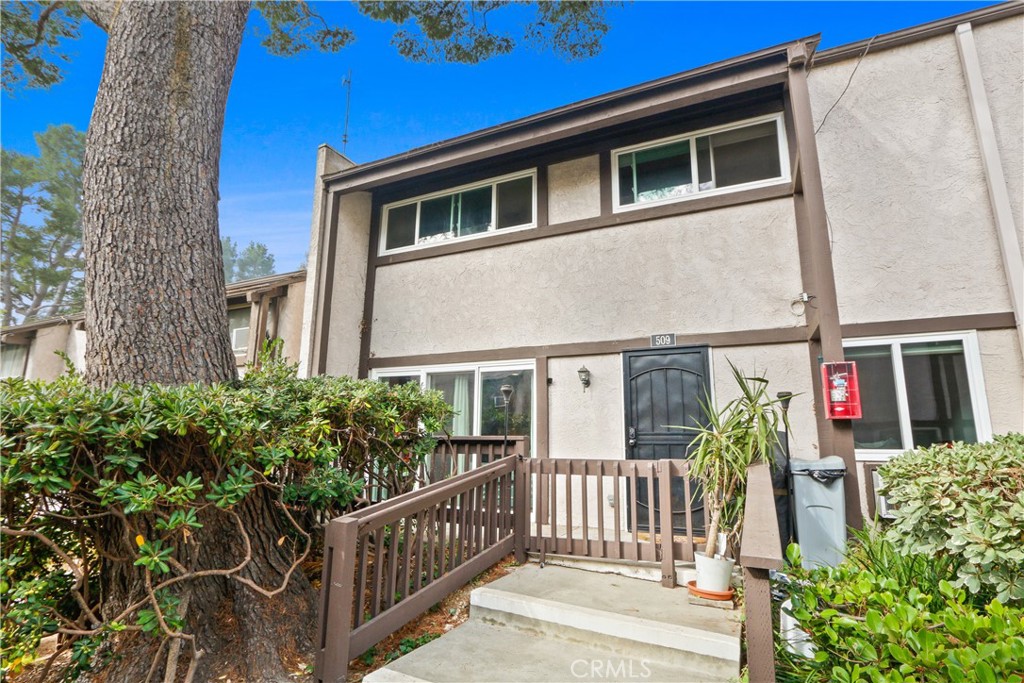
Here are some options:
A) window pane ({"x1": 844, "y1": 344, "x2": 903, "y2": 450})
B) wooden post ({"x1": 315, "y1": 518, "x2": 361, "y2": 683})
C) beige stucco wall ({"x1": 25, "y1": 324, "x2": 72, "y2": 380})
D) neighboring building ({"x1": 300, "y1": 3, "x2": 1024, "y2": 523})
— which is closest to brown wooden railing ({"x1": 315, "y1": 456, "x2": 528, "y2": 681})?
wooden post ({"x1": 315, "y1": 518, "x2": 361, "y2": 683})

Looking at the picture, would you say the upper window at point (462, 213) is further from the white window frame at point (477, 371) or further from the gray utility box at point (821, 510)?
the gray utility box at point (821, 510)

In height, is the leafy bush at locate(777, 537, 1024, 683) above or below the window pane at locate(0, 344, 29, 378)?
below

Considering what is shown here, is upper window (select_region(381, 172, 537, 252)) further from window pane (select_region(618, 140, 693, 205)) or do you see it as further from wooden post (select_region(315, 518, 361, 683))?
wooden post (select_region(315, 518, 361, 683))

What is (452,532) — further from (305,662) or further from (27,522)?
(27,522)

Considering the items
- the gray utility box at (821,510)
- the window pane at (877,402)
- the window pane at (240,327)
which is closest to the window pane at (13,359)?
the window pane at (240,327)

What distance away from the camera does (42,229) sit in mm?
18781

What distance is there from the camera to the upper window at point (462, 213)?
23.6ft

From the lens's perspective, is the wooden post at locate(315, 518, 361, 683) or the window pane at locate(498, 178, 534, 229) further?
the window pane at locate(498, 178, 534, 229)

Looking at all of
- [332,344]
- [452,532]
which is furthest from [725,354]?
[332,344]

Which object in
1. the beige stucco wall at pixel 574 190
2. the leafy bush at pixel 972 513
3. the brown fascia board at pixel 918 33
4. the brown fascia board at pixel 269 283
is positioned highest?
the brown fascia board at pixel 918 33

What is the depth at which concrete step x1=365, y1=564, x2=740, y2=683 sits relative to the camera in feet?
8.44

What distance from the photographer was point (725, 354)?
217 inches

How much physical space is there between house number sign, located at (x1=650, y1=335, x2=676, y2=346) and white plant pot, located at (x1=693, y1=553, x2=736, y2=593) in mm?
2950

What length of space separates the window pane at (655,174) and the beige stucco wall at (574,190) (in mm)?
359
